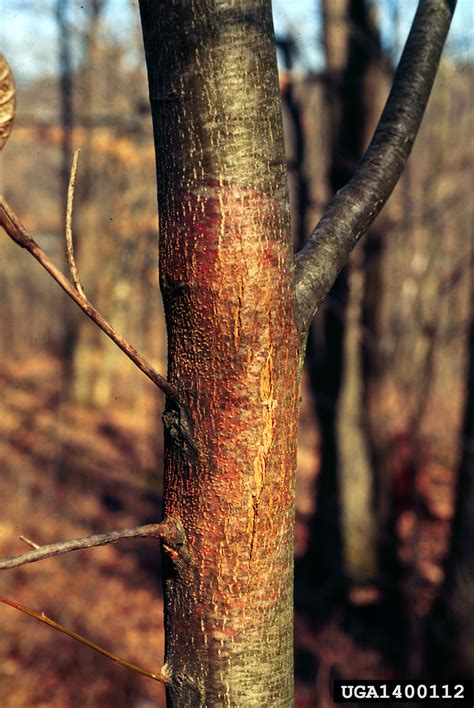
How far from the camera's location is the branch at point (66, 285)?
774mm

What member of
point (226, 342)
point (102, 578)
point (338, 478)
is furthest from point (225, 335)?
point (102, 578)

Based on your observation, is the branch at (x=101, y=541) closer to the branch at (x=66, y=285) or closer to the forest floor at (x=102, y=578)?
the branch at (x=66, y=285)

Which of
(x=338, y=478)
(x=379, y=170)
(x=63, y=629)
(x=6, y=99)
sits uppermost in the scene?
(x=338, y=478)

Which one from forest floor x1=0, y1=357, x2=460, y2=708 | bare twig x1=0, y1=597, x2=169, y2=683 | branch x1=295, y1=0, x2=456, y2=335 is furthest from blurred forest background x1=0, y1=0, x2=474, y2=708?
bare twig x1=0, y1=597, x2=169, y2=683

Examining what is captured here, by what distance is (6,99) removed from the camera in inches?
32.3

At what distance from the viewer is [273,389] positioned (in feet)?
3.25

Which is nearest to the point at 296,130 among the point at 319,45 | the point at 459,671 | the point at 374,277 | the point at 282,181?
the point at 319,45

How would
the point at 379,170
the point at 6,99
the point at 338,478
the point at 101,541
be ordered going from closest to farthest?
the point at 6,99, the point at 101,541, the point at 379,170, the point at 338,478

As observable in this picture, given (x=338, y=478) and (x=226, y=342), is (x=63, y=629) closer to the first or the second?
(x=226, y=342)

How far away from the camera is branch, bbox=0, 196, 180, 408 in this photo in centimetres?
77

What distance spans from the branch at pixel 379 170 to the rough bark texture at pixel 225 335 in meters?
0.08

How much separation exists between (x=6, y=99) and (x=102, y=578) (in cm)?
669

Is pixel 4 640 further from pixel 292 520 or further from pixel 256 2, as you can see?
pixel 256 2

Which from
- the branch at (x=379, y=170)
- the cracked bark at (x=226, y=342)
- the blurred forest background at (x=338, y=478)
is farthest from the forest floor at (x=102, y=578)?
the cracked bark at (x=226, y=342)
